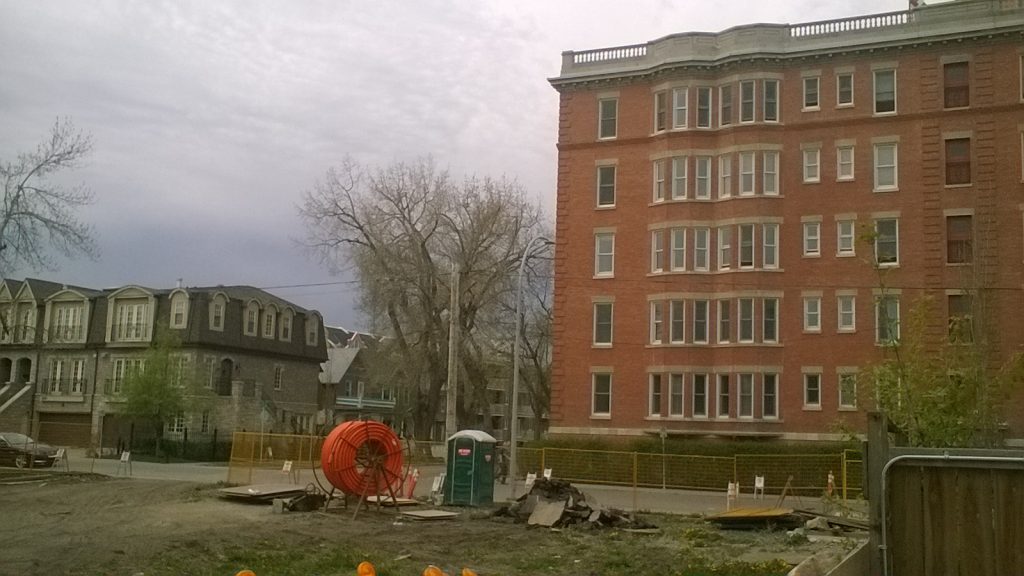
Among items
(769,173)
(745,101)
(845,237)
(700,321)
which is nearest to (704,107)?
(745,101)

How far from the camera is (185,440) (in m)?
57.3

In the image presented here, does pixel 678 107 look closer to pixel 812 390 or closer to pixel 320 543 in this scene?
pixel 812 390

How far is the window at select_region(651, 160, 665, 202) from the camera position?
49156mm

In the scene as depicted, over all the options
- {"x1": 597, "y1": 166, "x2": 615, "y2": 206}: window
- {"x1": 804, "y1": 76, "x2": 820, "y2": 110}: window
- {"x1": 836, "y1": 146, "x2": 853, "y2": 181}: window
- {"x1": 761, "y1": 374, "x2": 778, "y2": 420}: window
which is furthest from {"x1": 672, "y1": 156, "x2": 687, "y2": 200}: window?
{"x1": 761, "y1": 374, "x2": 778, "y2": 420}: window

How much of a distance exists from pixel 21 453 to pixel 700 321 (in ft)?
96.9

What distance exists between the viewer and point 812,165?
4716cm

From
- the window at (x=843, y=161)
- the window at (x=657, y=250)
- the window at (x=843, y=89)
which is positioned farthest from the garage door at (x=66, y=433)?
the window at (x=843, y=89)

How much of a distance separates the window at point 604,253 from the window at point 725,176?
18.6ft

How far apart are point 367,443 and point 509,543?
684cm

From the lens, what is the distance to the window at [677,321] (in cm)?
4766

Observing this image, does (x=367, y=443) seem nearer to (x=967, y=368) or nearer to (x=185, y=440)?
(x=967, y=368)

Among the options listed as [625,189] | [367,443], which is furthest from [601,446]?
[367,443]

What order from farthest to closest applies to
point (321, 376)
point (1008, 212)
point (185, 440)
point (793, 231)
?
point (321, 376) < point (185, 440) < point (793, 231) < point (1008, 212)

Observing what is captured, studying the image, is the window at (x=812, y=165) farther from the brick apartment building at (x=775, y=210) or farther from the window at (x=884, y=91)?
the window at (x=884, y=91)
